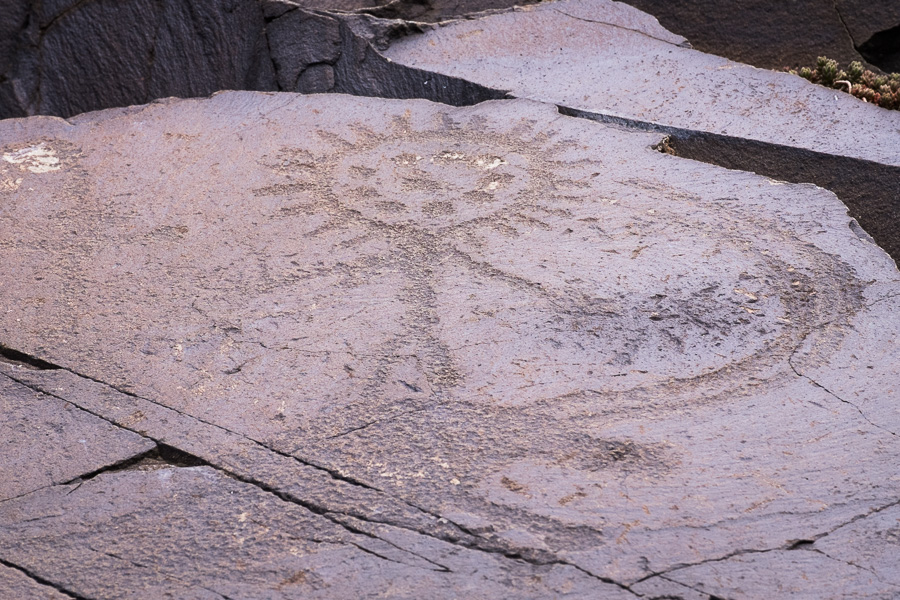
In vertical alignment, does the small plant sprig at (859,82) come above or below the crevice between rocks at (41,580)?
above

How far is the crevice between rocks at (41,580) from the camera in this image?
1.15 m

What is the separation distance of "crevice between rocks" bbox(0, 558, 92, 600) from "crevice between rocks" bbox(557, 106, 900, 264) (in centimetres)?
185

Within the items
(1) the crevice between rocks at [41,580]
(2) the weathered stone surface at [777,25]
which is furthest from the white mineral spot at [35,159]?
(2) the weathered stone surface at [777,25]


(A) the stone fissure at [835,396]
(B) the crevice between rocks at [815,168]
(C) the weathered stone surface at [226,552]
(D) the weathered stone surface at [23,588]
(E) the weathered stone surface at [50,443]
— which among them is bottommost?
(D) the weathered stone surface at [23,588]

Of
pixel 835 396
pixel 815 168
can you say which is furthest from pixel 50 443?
pixel 815 168

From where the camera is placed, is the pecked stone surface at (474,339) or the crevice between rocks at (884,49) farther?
the crevice between rocks at (884,49)

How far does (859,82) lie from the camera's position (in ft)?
10.8

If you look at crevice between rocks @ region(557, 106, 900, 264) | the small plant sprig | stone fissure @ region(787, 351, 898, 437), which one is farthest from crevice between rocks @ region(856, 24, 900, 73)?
stone fissure @ region(787, 351, 898, 437)

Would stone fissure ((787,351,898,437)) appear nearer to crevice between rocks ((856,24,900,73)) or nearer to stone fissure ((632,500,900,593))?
stone fissure ((632,500,900,593))

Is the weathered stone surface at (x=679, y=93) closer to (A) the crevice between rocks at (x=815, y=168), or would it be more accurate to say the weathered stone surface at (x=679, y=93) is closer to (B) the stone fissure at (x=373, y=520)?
(A) the crevice between rocks at (x=815, y=168)

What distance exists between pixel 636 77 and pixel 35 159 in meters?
1.87

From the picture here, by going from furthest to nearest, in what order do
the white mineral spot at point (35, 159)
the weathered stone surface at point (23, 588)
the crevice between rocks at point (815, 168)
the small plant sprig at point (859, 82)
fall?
the small plant sprig at point (859, 82) → the crevice between rocks at point (815, 168) → the white mineral spot at point (35, 159) → the weathered stone surface at point (23, 588)

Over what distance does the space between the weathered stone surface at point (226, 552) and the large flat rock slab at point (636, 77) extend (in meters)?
1.69

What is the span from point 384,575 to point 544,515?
25cm
